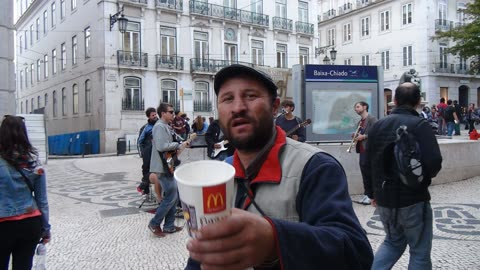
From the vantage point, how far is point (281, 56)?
33406mm

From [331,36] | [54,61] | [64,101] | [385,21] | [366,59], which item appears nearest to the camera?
[64,101]

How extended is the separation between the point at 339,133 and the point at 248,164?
9.18m

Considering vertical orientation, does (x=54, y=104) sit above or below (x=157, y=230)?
above

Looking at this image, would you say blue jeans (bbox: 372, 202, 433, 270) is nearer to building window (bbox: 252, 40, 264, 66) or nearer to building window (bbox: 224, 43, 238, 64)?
building window (bbox: 224, 43, 238, 64)

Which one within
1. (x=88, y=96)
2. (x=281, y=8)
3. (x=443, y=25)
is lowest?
(x=88, y=96)

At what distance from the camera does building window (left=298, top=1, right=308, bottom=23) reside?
34312mm

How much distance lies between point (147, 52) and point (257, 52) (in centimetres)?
909

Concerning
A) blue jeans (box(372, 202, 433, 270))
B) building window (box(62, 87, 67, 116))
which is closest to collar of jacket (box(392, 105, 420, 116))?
blue jeans (box(372, 202, 433, 270))

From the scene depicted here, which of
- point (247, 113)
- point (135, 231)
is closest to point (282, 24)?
point (135, 231)

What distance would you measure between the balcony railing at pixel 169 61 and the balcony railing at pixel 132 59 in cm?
91

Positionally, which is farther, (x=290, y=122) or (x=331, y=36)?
(x=331, y=36)

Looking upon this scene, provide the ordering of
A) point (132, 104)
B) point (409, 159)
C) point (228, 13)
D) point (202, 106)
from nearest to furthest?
point (409, 159) < point (132, 104) < point (202, 106) < point (228, 13)

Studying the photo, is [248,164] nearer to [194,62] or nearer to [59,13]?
[194,62]

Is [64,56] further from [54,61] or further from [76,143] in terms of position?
[76,143]
